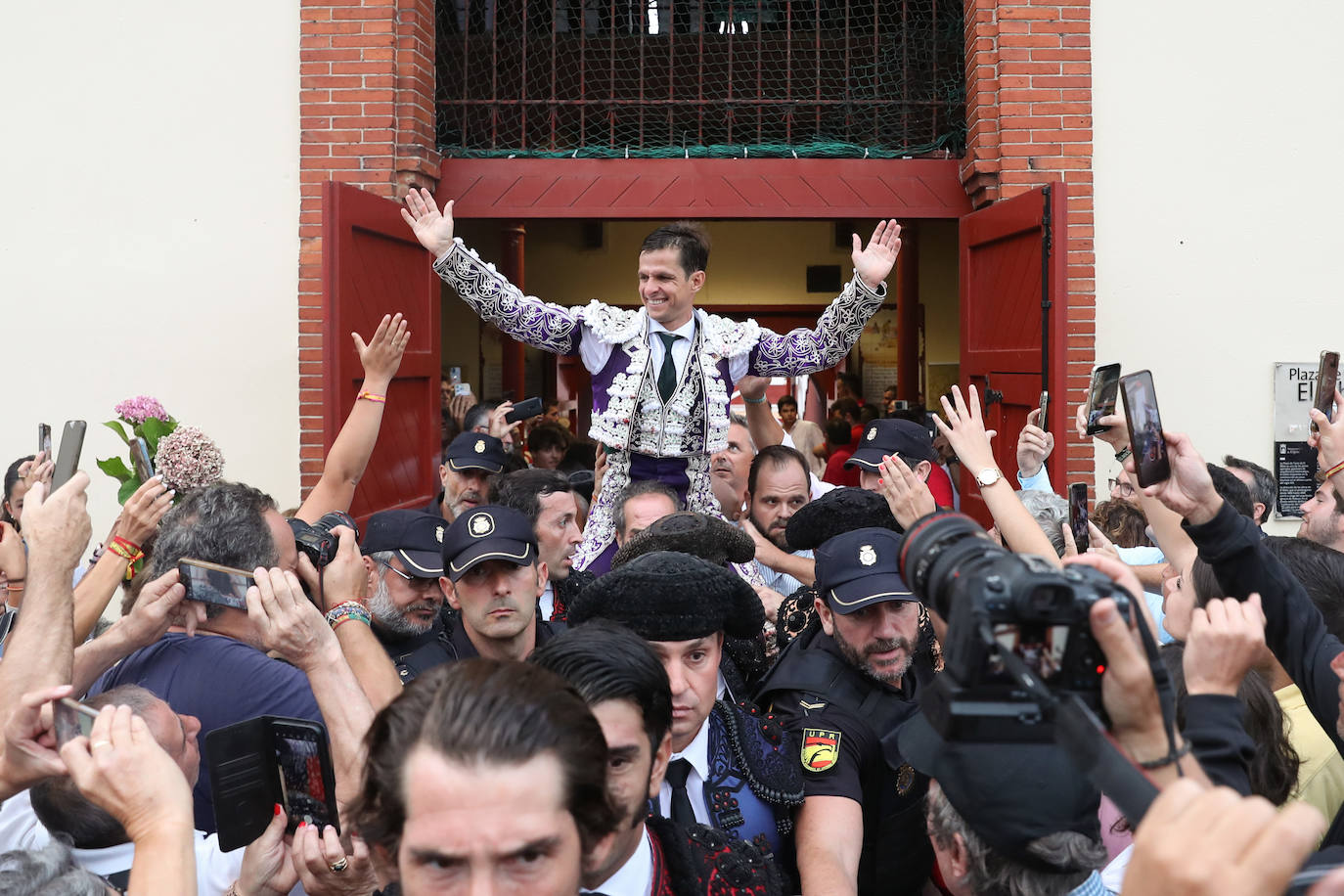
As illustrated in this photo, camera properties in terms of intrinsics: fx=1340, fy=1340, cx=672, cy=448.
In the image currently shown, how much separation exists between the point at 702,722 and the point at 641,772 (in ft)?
1.67

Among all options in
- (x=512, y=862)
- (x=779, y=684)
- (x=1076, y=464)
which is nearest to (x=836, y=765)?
(x=779, y=684)

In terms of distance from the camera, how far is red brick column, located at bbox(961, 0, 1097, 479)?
707 cm

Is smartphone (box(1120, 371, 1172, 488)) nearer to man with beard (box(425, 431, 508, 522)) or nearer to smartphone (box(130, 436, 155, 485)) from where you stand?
smartphone (box(130, 436, 155, 485))

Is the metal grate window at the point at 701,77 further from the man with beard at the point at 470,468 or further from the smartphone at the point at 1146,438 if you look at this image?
the smartphone at the point at 1146,438

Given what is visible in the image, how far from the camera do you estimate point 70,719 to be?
203cm

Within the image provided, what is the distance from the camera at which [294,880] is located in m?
2.38

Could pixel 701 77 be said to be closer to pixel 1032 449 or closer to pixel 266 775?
pixel 1032 449

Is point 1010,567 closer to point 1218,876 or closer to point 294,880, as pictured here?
point 1218,876

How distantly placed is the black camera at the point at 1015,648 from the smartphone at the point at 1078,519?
296 centimetres

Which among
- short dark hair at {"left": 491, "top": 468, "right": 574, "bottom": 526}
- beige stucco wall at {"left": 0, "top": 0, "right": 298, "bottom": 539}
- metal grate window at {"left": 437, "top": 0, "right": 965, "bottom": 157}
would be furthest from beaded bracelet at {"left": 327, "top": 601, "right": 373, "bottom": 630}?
metal grate window at {"left": 437, "top": 0, "right": 965, "bottom": 157}

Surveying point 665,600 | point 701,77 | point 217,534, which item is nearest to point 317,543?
point 217,534

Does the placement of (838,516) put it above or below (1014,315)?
below

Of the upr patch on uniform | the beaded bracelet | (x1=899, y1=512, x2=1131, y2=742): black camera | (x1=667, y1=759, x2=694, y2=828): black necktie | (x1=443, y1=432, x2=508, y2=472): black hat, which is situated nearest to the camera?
(x1=899, y1=512, x2=1131, y2=742): black camera

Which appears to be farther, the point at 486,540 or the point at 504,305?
the point at 504,305
